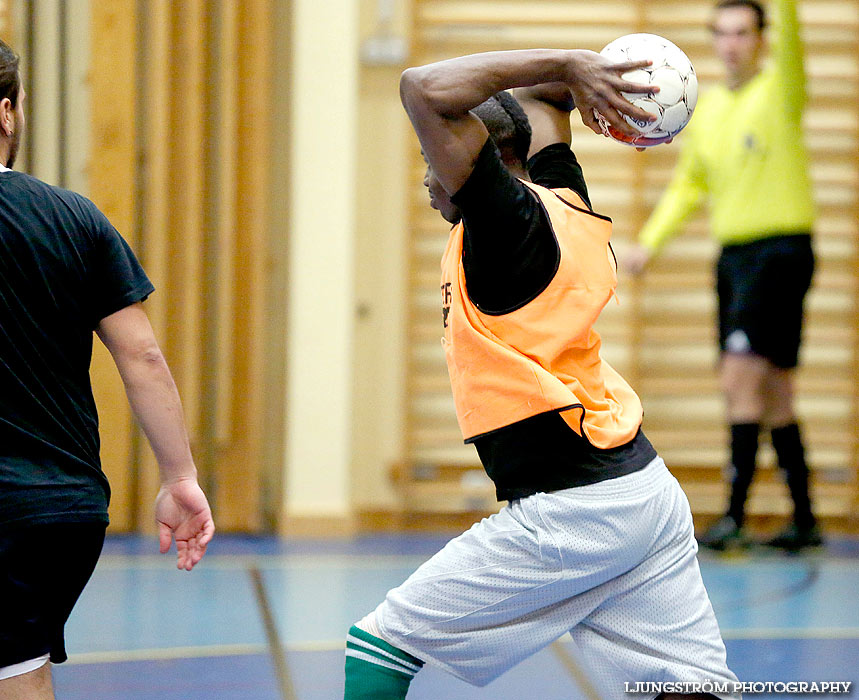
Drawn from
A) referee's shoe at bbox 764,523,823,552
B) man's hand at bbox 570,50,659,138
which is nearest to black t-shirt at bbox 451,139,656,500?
man's hand at bbox 570,50,659,138

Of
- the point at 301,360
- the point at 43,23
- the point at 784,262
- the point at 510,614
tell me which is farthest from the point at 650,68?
the point at 43,23

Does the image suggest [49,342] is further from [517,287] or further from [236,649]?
[236,649]

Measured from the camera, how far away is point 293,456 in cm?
482

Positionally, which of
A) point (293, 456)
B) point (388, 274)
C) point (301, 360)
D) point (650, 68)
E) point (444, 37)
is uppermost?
point (444, 37)

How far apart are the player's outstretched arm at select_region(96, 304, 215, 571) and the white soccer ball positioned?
2.66 feet

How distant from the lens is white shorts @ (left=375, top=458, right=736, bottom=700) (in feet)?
5.61

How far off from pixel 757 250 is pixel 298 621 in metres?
2.34

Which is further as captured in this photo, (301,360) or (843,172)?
(843,172)

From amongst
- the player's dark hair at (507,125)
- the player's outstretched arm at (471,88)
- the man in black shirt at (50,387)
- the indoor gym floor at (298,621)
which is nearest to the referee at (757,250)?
the indoor gym floor at (298,621)

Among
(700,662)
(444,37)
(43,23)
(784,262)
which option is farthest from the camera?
(444,37)

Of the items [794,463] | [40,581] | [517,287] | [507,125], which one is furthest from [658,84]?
[794,463]

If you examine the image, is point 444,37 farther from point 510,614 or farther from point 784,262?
point 510,614

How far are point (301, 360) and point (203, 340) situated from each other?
0.46m

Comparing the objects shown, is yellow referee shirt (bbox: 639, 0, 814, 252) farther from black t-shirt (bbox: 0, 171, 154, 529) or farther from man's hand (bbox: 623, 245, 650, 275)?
black t-shirt (bbox: 0, 171, 154, 529)
